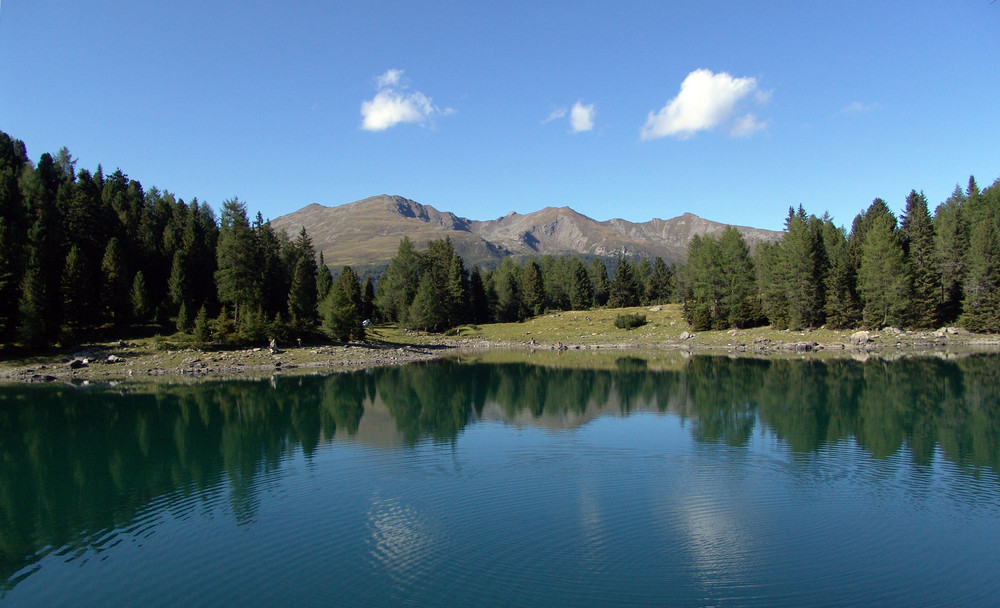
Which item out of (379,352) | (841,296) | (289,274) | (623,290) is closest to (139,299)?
(289,274)

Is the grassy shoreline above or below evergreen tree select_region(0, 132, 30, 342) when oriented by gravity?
below

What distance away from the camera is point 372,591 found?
460 inches

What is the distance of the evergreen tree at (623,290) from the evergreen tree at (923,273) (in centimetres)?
4923

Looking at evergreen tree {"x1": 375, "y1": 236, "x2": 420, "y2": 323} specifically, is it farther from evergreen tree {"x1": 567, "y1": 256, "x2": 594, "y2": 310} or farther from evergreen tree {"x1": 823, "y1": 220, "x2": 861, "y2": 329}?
evergreen tree {"x1": 823, "y1": 220, "x2": 861, "y2": 329}

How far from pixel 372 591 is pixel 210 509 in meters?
8.05

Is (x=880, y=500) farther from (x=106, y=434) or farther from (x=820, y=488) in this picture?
(x=106, y=434)

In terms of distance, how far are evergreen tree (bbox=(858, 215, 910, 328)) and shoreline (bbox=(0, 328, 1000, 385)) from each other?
2221mm

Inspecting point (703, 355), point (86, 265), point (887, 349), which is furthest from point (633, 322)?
point (86, 265)

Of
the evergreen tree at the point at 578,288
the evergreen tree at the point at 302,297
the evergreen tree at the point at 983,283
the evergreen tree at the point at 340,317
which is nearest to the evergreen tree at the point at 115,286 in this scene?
the evergreen tree at the point at 302,297

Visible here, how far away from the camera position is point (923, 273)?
7194 centimetres

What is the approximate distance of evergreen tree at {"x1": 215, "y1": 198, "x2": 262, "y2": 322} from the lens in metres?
62.2

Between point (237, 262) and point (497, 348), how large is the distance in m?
40.1

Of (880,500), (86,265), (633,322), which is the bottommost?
(880,500)

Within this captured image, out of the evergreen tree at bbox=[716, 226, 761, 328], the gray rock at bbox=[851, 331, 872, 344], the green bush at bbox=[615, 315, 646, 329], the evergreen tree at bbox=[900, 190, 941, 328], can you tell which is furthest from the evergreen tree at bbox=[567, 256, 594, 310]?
the gray rock at bbox=[851, 331, 872, 344]
